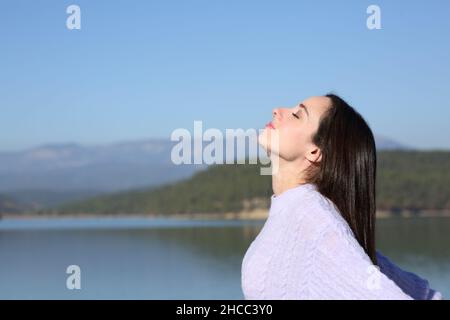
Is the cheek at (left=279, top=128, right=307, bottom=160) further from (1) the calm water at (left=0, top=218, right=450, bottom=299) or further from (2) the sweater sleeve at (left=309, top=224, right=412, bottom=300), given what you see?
(1) the calm water at (left=0, top=218, right=450, bottom=299)

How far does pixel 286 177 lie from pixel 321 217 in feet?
0.65

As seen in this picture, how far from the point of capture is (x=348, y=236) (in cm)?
143

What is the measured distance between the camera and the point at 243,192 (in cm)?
5362

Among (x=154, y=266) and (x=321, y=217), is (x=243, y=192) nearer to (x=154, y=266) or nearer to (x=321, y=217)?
(x=154, y=266)

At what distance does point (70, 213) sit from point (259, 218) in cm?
2028

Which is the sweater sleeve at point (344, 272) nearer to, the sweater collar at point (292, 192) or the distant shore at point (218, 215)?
the sweater collar at point (292, 192)

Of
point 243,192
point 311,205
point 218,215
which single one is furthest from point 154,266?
point 218,215

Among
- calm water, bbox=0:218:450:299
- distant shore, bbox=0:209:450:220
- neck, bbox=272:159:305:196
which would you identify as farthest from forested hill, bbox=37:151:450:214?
neck, bbox=272:159:305:196

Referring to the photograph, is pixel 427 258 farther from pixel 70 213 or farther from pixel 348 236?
pixel 70 213

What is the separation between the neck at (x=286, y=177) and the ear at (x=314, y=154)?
3 centimetres

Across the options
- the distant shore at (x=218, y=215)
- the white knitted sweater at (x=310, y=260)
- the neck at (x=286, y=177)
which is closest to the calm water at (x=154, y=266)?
the neck at (x=286, y=177)

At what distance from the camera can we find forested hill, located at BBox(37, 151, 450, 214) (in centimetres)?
4928

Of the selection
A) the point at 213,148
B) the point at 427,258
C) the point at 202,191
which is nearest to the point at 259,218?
the point at 202,191

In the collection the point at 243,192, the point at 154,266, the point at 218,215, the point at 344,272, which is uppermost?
the point at 344,272
